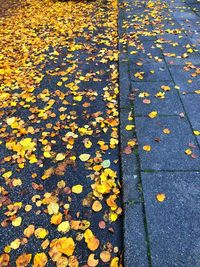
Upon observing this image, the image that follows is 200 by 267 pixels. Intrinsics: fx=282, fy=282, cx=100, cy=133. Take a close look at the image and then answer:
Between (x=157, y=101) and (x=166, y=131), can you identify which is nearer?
(x=166, y=131)

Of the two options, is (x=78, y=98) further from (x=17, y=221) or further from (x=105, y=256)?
(x=105, y=256)

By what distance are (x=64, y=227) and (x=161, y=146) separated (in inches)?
64.0

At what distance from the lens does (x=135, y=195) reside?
3098mm

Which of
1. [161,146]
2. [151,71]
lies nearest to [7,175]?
[161,146]

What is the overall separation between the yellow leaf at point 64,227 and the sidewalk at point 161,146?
0.60 meters

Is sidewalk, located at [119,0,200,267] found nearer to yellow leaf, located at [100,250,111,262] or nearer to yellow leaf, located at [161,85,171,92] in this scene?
yellow leaf, located at [161,85,171,92]

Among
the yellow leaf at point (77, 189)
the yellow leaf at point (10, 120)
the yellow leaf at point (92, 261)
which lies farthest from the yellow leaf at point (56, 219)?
Answer: the yellow leaf at point (10, 120)

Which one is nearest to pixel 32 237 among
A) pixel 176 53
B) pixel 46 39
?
pixel 176 53

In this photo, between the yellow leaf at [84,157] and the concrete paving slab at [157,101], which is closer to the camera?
the yellow leaf at [84,157]

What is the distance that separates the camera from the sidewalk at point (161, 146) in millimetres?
2680

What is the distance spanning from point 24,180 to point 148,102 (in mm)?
2286

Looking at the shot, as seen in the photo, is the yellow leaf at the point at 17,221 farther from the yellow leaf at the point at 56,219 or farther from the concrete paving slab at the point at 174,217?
the concrete paving slab at the point at 174,217

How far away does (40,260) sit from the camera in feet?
8.70

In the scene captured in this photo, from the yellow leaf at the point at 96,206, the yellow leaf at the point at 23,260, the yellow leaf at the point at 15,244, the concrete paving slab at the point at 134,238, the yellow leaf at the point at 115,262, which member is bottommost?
the yellow leaf at the point at 15,244
